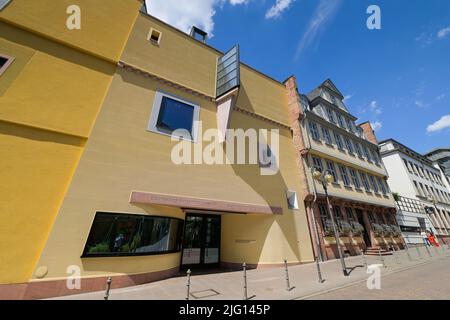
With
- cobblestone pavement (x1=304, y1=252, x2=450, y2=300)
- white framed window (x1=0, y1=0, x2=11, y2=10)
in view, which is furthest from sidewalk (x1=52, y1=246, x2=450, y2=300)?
white framed window (x1=0, y1=0, x2=11, y2=10)

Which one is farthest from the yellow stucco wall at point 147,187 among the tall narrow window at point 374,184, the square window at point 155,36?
the tall narrow window at point 374,184

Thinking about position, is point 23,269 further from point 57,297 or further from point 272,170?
point 272,170

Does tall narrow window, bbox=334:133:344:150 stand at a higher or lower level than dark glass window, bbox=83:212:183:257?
higher

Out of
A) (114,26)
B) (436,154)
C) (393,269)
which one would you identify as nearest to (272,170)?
(393,269)

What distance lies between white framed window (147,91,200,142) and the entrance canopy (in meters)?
3.26

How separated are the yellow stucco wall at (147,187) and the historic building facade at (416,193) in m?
19.1

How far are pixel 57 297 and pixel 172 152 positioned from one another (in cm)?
643

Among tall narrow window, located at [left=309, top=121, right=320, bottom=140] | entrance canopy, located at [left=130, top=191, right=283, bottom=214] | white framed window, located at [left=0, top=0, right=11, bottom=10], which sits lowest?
entrance canopy, located at [left=130, top=191, right=283, bottom=214]

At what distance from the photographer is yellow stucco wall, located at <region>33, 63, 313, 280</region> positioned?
6617 mm

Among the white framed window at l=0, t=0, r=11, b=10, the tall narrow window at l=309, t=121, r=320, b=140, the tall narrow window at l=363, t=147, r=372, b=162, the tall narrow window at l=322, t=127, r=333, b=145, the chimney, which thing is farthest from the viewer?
the chimney

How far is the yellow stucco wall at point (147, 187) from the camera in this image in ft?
21.7

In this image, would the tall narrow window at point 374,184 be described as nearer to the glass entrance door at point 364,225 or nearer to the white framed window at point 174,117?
the glass entrance door at point 364,225

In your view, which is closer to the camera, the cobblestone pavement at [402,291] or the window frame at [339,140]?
the cobblestone pavement at [402,291]

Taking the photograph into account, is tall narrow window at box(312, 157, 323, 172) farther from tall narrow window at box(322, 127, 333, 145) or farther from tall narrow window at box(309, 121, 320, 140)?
tall narrow window at box(322, 127, 333, 145)
